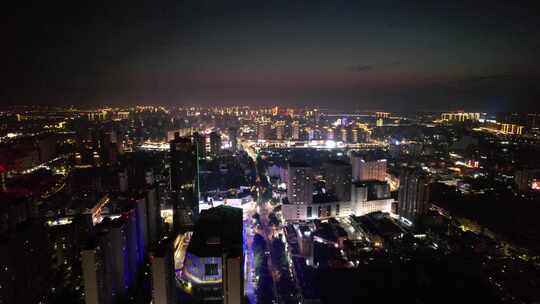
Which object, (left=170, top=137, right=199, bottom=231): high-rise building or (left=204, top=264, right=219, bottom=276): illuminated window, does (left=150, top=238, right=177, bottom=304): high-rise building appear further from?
(left=170, top=137, right=199, bottom=231): high-rise building

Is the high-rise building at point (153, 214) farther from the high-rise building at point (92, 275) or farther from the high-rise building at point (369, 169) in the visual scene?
the high-rise building at point (369, 169)

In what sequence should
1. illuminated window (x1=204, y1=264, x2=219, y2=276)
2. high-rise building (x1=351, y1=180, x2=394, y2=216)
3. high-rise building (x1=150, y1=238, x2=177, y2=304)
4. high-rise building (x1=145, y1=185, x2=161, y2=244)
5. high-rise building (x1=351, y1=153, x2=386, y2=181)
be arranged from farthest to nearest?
high-rise building (x1=351, y1=153, x2=386, y2=181), high-rise building (x1=351, y1=180, x2=394, y2=216), high-rise building (x1=145, y1=185, x2=161, y2=244), illuminated window (x1=204, y1=264, x2=219, y2=276), high-rise building (x1=150, y1=238, x2=177, y2=304)

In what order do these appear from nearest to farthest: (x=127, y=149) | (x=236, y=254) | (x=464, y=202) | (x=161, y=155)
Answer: (x=236, y=254), (x=464, y=202), (x=161, y=155), (x=127, y=149)

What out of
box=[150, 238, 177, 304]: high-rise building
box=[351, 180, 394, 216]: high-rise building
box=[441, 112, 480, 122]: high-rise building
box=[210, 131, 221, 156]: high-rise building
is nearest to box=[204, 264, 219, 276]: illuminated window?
box=[150, 238, 177, 304]: high-rise building

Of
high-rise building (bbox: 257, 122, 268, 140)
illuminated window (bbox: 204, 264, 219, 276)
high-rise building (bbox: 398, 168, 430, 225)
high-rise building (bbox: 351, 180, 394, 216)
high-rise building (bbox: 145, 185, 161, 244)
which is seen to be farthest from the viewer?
high-rise building (bbox: 257, 122, 268, 140)

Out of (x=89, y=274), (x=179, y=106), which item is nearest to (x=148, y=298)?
(x=89, y=274)

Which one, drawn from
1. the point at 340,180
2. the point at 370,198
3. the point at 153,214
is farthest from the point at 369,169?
the point at 153,214

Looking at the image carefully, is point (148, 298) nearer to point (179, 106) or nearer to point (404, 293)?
point (404, 293)
